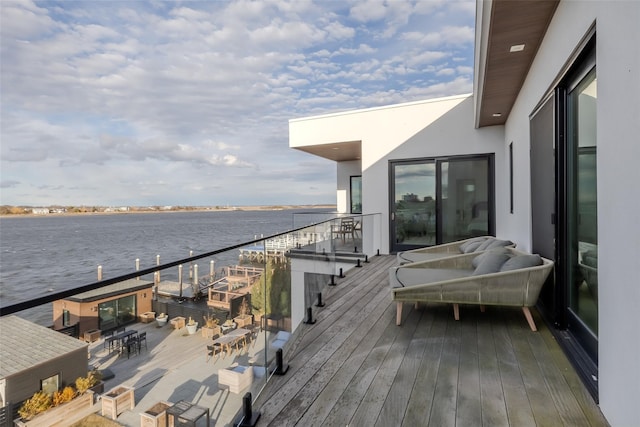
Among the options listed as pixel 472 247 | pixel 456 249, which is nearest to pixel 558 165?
pixel 472 247

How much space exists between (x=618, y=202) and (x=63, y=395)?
2305mm

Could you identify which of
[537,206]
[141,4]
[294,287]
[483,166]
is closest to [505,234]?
[483,166]

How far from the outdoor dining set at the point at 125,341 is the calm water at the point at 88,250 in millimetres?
205

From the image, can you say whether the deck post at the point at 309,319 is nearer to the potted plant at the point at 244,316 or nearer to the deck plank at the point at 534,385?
the potted plant at the point at 244,316

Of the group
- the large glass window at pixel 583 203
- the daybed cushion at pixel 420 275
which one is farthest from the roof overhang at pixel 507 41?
the daybed cushion at pixel 420 275

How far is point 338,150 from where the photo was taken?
927 centimetres

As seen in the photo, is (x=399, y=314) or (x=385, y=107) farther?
(x=385, y=107)

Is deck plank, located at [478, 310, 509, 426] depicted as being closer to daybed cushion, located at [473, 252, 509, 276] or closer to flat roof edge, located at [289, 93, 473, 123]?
Result: daybed cushion, located at [473, 252, 509, 276]

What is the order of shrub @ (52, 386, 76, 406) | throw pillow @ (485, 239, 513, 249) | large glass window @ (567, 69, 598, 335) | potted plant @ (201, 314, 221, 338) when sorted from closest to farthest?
shrub @ (52, 386, 76, 406)
potted plant @ (201, 314, 221, 338)
large glass window @ (567, 69, 598, 335)
throw pillow @ (485, 239, 513, 249)

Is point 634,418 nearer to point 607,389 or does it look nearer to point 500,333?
point 607,389

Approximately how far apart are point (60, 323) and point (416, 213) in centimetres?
687

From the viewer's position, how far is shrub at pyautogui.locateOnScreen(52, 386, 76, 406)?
0.99m

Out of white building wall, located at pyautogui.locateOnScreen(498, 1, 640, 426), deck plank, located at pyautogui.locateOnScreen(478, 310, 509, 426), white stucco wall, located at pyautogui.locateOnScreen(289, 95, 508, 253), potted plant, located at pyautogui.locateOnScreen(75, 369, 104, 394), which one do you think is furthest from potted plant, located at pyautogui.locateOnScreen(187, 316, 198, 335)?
white stucco wall, located at pyautogui.locateOnScreen(289, 95, 508, 253)

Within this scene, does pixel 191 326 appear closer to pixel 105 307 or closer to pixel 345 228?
pixel 105 307
